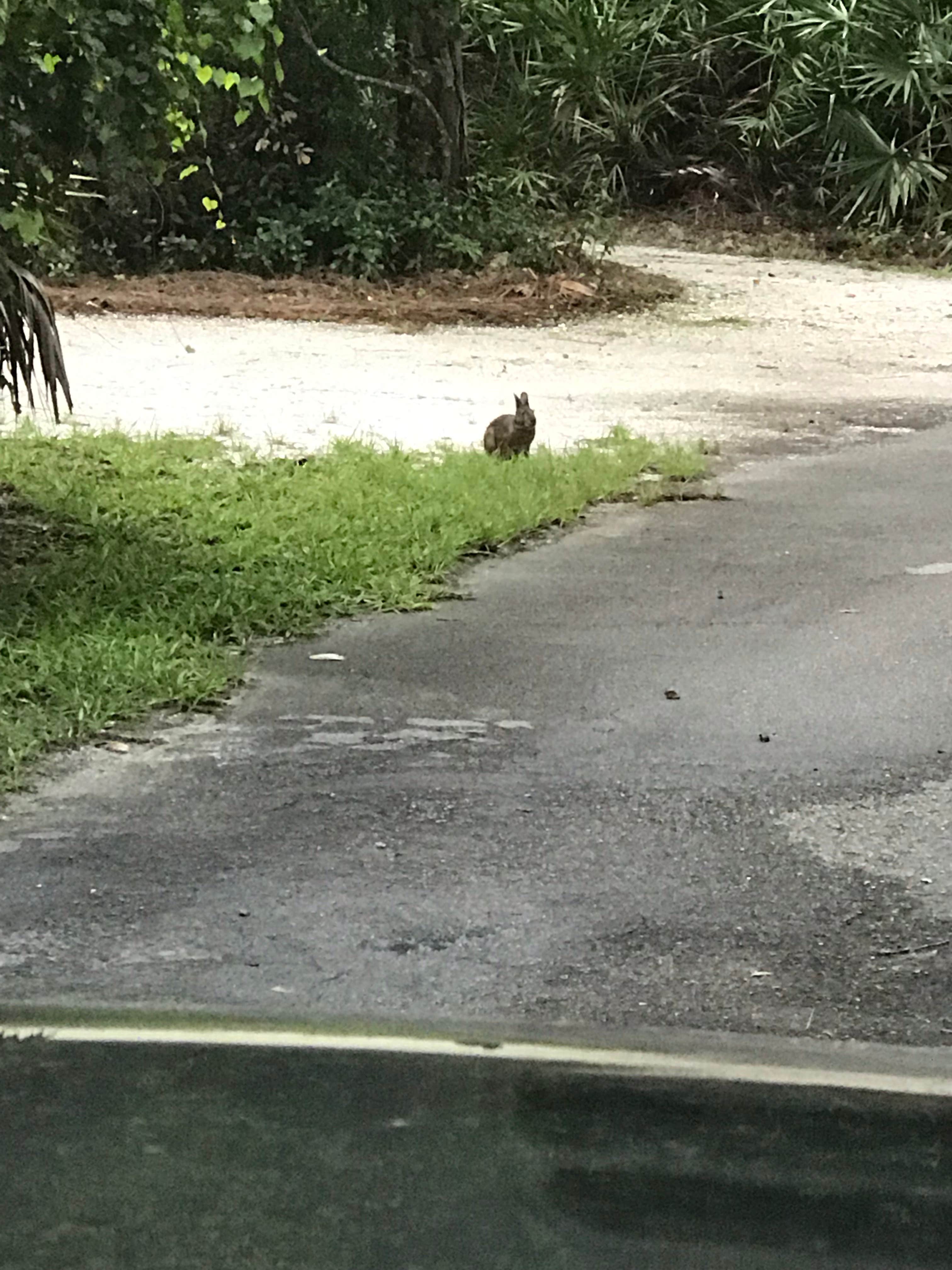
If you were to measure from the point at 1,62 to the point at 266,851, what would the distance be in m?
3.04

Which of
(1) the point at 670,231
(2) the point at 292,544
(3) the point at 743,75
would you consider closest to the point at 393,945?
(2) the point at 292,544

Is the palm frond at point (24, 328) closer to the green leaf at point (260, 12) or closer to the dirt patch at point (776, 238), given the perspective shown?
the green leaf at point (260, 12)

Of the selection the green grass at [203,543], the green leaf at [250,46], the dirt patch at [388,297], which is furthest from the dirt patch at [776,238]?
the green leaf at [250,46]

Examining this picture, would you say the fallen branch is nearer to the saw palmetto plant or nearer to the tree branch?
the tree branch

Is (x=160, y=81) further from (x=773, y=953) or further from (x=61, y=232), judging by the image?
(x=773, y=953)

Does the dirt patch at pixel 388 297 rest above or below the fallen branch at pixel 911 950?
above

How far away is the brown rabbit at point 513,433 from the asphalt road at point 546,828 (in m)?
2.05

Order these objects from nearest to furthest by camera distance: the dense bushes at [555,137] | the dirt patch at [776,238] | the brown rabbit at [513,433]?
the brown rabbit at [513,433] < the dense bushes at [555,137] < the dirt patch at [776,238]

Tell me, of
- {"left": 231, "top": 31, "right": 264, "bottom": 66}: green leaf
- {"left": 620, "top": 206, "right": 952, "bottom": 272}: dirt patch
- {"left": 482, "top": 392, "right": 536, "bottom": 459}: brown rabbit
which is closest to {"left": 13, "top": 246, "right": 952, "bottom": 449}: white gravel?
{"left": 482, "top": 392, "right": 536, "bottom": 459}: brown rabbit

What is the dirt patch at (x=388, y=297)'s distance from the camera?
13.4 metres

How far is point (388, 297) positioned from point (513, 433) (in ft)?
19.6

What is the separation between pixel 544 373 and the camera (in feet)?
37.7

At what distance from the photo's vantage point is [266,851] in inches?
169

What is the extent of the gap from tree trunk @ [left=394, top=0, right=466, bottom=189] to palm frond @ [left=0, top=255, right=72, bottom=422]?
901 cm
